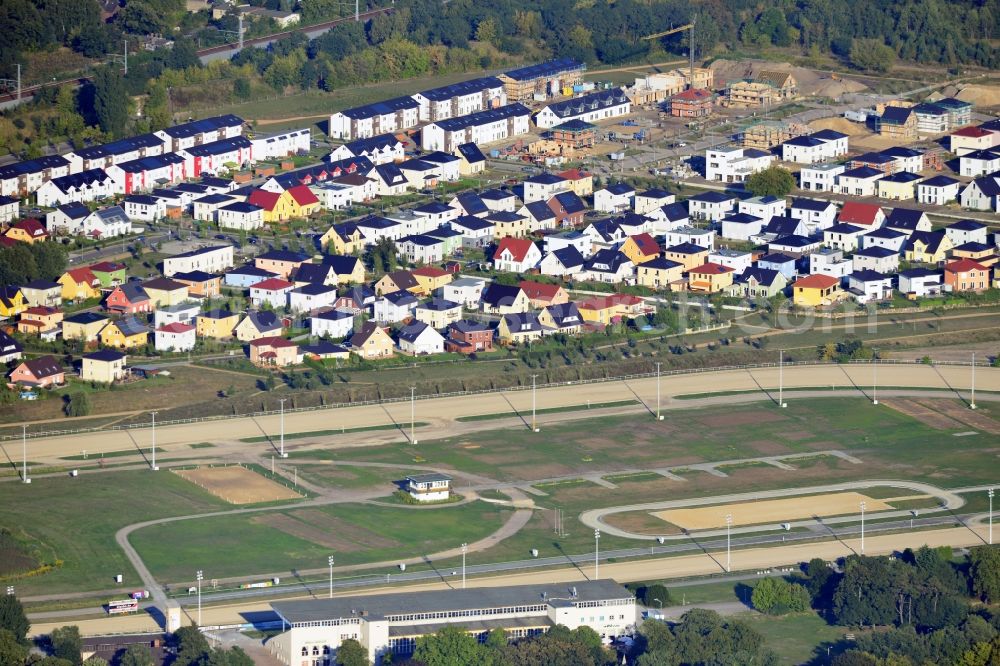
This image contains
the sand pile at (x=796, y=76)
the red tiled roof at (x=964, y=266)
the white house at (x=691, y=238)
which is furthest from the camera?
the sand pile at (x=796, y=76)

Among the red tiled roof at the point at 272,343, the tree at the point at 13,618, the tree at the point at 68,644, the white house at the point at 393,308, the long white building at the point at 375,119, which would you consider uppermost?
the long white building at the point at 375,119

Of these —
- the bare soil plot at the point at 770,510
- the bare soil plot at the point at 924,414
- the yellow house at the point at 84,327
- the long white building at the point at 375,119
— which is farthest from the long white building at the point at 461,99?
the bare soil plot at the point at 770,510

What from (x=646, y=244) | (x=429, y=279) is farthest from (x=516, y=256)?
(x=646, y=244)

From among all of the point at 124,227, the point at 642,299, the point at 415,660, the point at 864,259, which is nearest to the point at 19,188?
the point at 124,227

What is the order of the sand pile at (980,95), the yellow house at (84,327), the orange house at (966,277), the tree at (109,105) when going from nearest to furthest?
1. the yellow house at (84,327)
2. the orange house at (966,277)
3. the tree at (109,105)
4. the sand pile at (980,95)

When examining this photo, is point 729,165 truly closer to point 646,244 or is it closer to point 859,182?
point 859,182

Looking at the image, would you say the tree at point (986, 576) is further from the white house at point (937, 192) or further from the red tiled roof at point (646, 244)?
the white house at point (937, 192)

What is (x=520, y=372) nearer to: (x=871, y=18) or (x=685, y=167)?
(x=685, y=167)
